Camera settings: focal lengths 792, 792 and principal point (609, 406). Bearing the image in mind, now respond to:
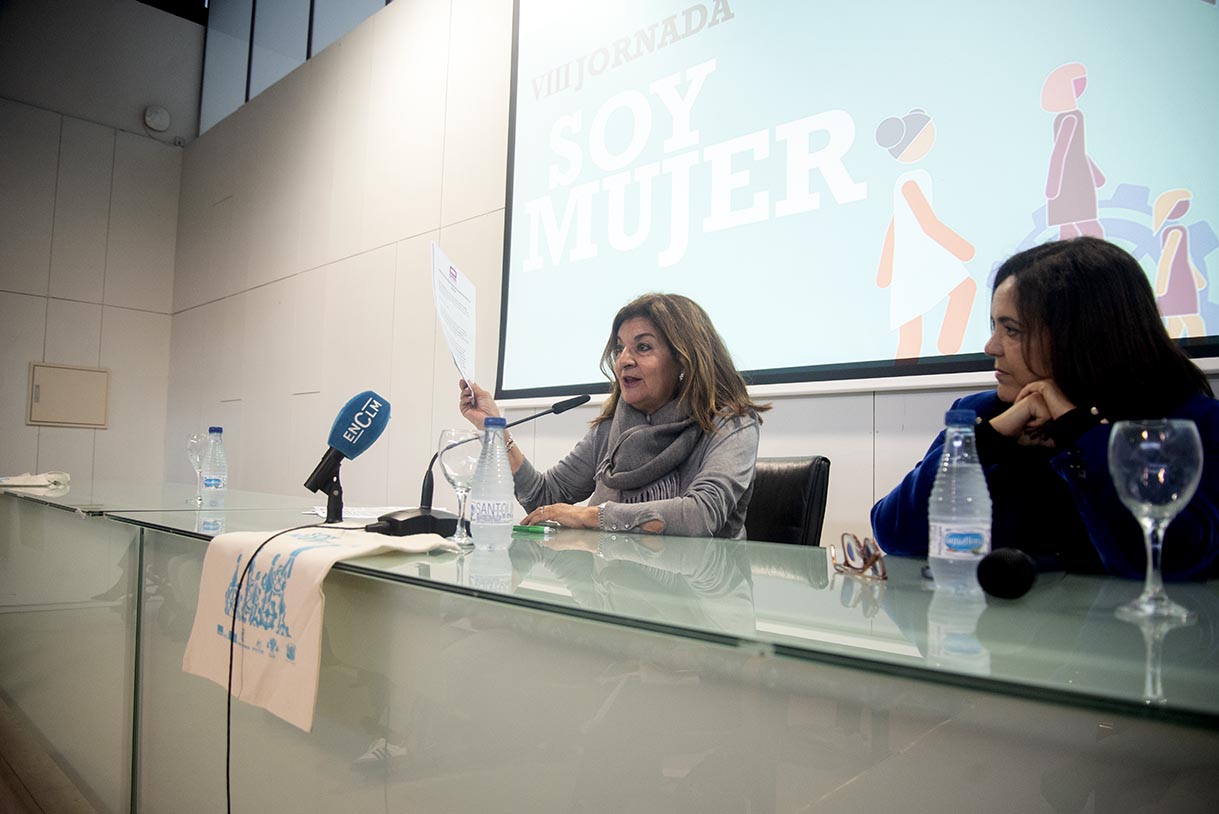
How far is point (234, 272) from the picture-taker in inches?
202

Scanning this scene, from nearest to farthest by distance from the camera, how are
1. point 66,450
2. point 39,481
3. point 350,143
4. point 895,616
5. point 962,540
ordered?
point 895,616 → point 962,540 → point 39,481 → point 350,143 → point 66,450

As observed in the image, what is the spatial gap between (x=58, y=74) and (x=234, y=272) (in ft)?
6.05

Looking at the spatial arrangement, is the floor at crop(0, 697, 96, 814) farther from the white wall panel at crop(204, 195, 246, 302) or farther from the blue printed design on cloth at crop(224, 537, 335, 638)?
the white wall panel at crop(204, 195, 246, 302)

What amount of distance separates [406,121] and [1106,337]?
11.5 ft

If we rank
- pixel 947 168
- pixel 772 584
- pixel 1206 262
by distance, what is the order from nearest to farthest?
pixel 772 584, pixel 1206 262, pixel 947 168

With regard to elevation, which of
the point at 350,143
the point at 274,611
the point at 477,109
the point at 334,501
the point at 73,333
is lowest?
the point at 274,611

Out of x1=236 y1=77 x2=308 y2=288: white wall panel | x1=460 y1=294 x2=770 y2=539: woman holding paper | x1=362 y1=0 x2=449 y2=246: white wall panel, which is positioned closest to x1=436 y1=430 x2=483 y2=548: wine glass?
x1=460 y1=294 x2=770 y2=539: woman holding paper

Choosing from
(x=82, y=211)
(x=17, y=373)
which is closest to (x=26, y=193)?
(x=82, y=211)

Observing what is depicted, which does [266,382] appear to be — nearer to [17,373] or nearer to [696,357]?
[17,373]

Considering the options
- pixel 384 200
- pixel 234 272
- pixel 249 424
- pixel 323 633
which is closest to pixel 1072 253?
pixel 323 633

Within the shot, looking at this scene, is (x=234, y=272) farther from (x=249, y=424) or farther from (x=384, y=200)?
(x=384, y=200)

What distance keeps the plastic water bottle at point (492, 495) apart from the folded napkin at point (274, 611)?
0.07 metres

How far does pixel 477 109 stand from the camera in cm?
354

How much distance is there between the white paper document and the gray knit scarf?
1.42 ft
